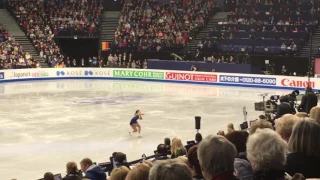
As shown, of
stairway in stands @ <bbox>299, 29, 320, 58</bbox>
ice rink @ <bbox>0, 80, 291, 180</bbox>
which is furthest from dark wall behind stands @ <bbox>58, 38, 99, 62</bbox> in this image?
stairway in stands @ <bbox>299, 29, 320, 58</bbox>

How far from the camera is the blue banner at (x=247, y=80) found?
3422 centimetres

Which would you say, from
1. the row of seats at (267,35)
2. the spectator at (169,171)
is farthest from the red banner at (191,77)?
the spectator at (169,171)

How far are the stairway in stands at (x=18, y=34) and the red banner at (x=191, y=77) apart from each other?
38.5 ft

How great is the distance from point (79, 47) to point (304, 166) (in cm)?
4215

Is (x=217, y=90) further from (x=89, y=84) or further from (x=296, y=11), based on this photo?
(x=296, y=11)

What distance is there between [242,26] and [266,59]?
235 inches

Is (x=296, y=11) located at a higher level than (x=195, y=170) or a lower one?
higher

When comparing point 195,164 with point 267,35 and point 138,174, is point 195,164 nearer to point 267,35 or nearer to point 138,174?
point 138,174

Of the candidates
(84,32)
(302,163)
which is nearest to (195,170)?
(302,163)

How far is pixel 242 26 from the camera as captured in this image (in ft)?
136

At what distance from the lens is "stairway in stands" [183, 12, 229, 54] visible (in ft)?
141

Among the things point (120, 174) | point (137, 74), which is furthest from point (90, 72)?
point (120, 174)

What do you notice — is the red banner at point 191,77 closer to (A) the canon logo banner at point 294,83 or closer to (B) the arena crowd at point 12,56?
(A) the canon logo banner at point 294,83

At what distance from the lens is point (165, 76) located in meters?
38.7
